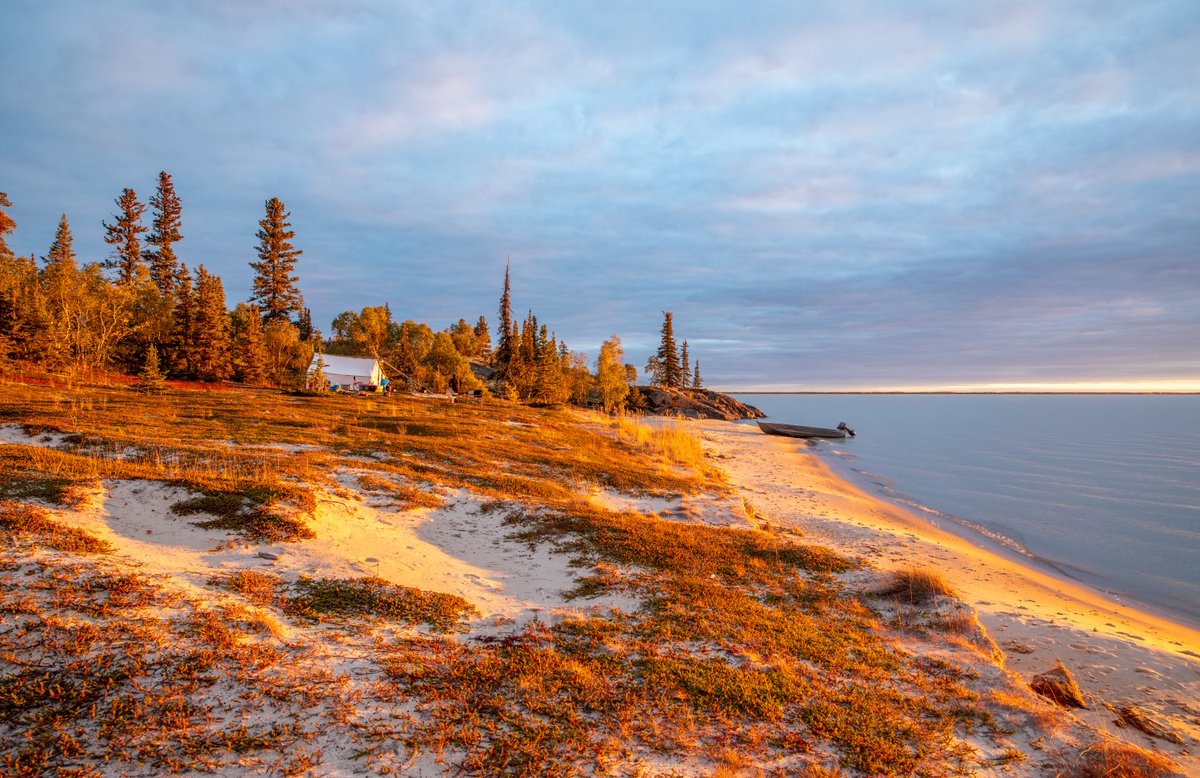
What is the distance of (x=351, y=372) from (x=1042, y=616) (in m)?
62.3

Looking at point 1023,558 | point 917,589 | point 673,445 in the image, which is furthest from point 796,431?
point 917,589

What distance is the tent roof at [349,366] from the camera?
57.8m

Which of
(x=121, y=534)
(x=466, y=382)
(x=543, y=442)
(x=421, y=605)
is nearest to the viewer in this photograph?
(x=421, y=605)

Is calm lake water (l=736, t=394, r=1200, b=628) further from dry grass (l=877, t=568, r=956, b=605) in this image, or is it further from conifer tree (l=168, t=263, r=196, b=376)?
conifer tree (l=168, t=263, r=196, b=376)

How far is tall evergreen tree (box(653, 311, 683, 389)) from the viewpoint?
10138 cm

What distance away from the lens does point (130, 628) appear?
18.2ft

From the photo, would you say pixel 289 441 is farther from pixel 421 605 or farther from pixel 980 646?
pixel 980 646

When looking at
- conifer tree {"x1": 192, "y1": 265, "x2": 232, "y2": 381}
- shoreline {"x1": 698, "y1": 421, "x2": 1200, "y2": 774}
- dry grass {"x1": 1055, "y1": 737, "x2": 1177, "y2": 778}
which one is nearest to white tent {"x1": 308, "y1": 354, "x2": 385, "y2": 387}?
conifer tree {"x1": 192, "y1": 265, "x2": 232, "y2": 381}

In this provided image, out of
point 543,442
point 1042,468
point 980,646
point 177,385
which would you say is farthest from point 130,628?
point 1042,468

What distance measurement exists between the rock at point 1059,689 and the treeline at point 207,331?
40.7 metres

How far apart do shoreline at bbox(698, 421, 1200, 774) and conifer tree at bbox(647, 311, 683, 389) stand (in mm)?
79042

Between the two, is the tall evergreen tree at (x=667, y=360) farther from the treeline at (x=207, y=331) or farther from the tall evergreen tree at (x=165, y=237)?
the tall evergreen tree at (x=165, y=237)

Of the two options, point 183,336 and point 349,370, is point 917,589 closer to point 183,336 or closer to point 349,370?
point 183,336

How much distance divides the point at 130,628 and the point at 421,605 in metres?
3.29
